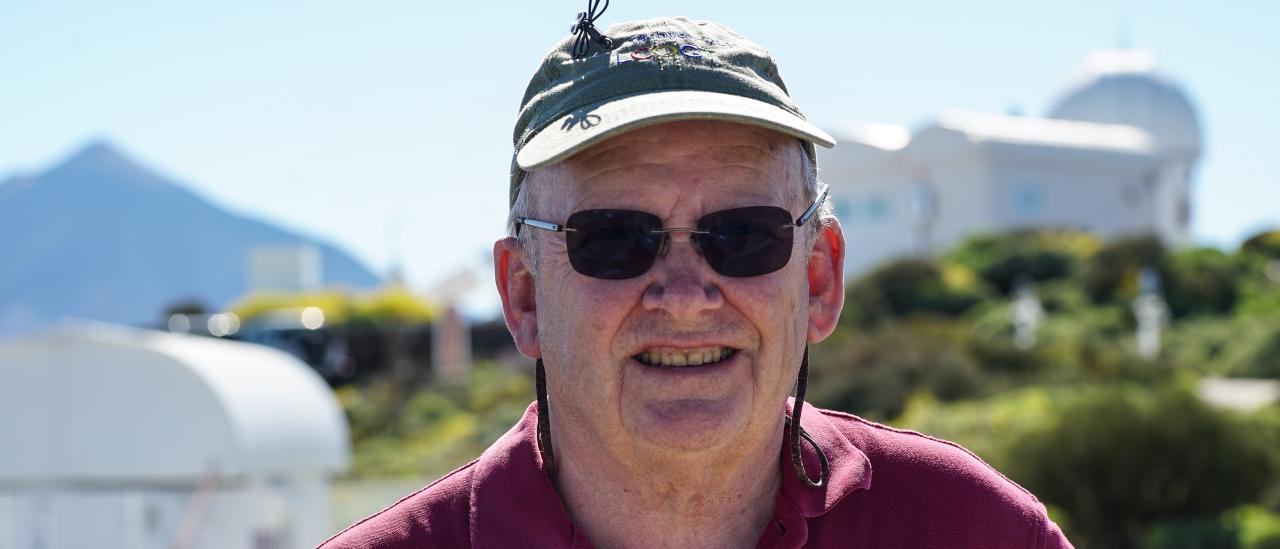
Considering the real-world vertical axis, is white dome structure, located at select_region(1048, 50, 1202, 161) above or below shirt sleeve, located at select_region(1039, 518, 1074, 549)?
above

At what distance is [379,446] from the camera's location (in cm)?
2081

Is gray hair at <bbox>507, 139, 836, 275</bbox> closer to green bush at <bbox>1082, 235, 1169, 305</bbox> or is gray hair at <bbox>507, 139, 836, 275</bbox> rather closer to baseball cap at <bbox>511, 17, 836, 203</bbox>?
baseball cap at <bbox>511, 17, 836, 203</bbox>

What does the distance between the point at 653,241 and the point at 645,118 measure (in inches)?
7.5

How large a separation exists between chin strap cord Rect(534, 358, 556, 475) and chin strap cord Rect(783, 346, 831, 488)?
1.22ft

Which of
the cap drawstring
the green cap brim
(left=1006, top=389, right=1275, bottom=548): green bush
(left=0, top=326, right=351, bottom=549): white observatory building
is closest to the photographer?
the green cap brim

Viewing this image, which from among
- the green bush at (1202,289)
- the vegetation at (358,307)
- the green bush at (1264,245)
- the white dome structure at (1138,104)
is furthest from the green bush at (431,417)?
the white dome structure at (1138,104)

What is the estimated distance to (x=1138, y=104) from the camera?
5144cm

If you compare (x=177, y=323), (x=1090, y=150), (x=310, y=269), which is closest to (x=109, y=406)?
(x=177, y=323)

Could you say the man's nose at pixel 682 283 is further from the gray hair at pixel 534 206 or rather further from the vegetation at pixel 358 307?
the vegetation at pixel 358 307

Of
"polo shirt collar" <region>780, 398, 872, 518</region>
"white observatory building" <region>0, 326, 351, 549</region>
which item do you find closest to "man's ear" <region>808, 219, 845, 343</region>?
"polo shirt collar" <region>780, 398, 872, 518</region>

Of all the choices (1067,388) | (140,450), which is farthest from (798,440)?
(1067,388)

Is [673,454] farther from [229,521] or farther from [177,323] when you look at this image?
[177,323]

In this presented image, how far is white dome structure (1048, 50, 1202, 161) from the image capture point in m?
51.4

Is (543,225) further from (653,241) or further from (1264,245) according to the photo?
(1264,245)
